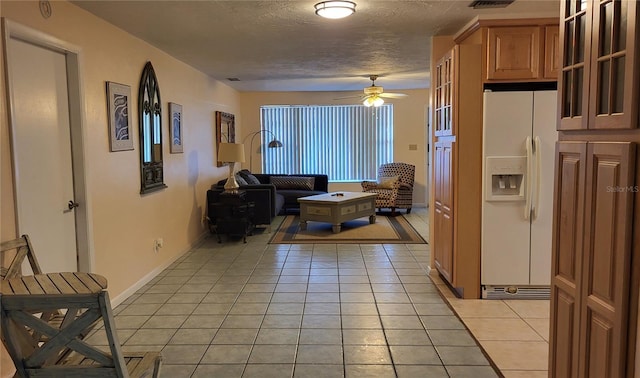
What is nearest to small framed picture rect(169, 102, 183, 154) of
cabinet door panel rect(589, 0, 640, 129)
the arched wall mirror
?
the arched wall mirror

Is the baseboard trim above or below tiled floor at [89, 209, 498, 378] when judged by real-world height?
above

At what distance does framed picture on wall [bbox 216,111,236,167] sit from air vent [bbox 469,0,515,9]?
471 centimetres

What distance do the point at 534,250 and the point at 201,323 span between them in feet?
8.85

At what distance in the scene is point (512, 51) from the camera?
3.72 metres

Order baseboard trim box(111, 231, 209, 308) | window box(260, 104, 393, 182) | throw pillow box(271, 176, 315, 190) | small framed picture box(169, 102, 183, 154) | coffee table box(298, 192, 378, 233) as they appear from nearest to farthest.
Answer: baseboard trim box(111, 231, 209, 308)
small framed picture box(169, 102, 183, 154)
coffee table box(298, 192, 378, 233)
throw pillow box(271, 176, 315, 190)
window box(260, 104, 393, 182)

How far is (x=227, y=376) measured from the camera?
8.87 feet

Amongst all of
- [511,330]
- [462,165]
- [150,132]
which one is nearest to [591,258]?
[511,330]

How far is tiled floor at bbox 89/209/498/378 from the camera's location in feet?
9.35

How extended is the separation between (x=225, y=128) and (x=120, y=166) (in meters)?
4.10

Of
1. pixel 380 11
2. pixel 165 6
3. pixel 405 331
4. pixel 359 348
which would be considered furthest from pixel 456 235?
pixel 165 6

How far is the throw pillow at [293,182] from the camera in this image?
8.88 m

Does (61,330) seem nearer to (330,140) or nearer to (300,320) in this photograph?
(300,320)

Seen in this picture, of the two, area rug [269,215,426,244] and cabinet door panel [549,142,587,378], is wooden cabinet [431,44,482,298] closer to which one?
cabinet door panel [549,142,587,378]

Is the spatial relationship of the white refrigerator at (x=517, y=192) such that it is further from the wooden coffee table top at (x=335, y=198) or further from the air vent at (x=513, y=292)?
the wooden coffee table top at (x=335, y=198)
